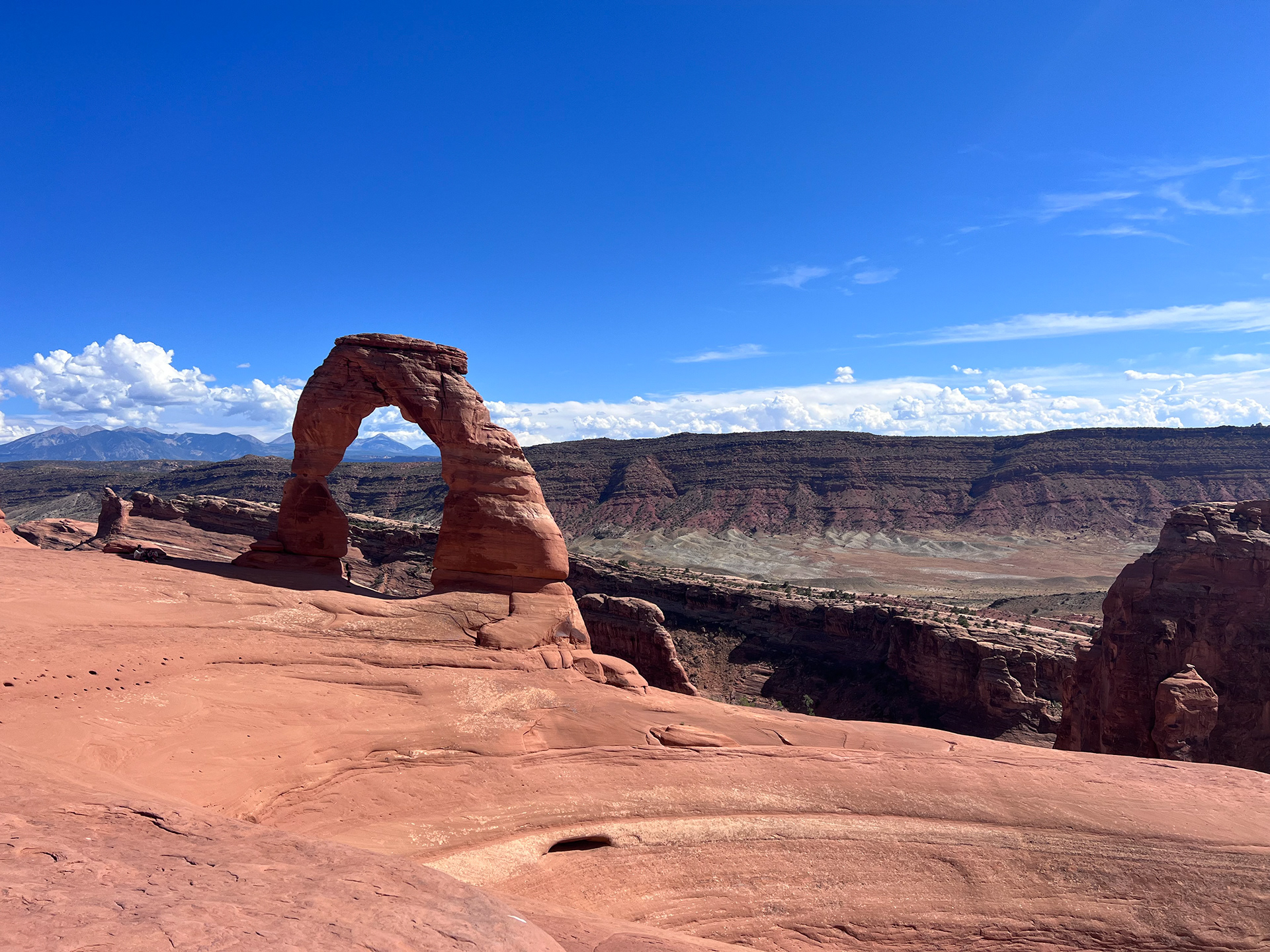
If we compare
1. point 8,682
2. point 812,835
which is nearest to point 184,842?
point 8,682

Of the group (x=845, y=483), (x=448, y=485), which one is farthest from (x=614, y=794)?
(x=845, y=483)

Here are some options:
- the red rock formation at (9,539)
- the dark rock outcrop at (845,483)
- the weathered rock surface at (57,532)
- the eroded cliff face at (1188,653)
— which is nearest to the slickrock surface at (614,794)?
the red rock formation at (9,539)

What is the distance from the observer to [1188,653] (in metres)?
20.8

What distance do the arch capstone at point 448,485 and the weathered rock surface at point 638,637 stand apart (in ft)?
42.2

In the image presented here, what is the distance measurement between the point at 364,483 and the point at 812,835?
12333 cm

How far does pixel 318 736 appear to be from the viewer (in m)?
10.9

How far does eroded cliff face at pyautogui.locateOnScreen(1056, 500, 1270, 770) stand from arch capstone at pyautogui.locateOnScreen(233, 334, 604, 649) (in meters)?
16.4

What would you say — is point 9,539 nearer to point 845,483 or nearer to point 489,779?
point 489,779

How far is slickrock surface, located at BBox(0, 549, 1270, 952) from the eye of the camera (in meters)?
9.20

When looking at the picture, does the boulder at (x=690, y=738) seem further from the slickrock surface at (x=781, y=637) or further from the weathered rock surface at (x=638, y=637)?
the weathered rock surface at (x=638, y=637)

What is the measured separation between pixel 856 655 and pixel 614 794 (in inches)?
1197

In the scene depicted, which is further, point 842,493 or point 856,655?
point 842,493

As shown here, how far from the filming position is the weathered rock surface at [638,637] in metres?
30.9

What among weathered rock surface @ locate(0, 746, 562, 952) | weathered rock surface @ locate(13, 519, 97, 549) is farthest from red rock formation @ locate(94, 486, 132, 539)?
weathered rock surface @ locate(0, 746, 562, 952)
